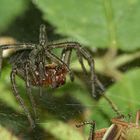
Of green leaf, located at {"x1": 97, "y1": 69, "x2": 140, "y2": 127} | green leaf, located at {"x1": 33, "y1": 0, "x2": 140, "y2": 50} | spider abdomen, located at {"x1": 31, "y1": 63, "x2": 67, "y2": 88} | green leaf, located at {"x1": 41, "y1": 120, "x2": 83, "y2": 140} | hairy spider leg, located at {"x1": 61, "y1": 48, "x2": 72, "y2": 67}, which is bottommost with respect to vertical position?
green leaf, located at {"x1": 41, "y1": 120, "x2": 83, "y2": 140}

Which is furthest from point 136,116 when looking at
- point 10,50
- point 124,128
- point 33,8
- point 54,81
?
point 33,8

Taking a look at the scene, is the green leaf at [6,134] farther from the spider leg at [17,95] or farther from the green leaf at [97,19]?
the green leaf at [97,19]

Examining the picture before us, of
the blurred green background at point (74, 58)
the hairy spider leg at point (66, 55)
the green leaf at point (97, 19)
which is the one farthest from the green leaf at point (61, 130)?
the green leaf at point (97, 19)

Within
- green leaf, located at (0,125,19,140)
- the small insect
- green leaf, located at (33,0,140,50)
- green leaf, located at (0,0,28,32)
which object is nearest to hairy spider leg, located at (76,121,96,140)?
the small insect

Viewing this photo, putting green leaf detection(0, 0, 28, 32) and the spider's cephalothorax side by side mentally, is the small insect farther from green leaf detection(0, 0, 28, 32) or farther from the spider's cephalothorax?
green leaf detection(0, 0, 28, 32)

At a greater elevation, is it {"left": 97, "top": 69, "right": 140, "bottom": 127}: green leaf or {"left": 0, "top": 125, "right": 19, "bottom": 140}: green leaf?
{"left": 97, "top": 69, "right": 140, "bottom": 127}: green leaf

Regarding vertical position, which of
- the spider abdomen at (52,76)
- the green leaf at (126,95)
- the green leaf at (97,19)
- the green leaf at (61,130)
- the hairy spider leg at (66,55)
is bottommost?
the green leaf at (61,130)

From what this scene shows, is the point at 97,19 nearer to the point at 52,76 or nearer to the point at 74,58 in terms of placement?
the point at 74,58

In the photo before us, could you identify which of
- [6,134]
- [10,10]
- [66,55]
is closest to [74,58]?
[66,55]
